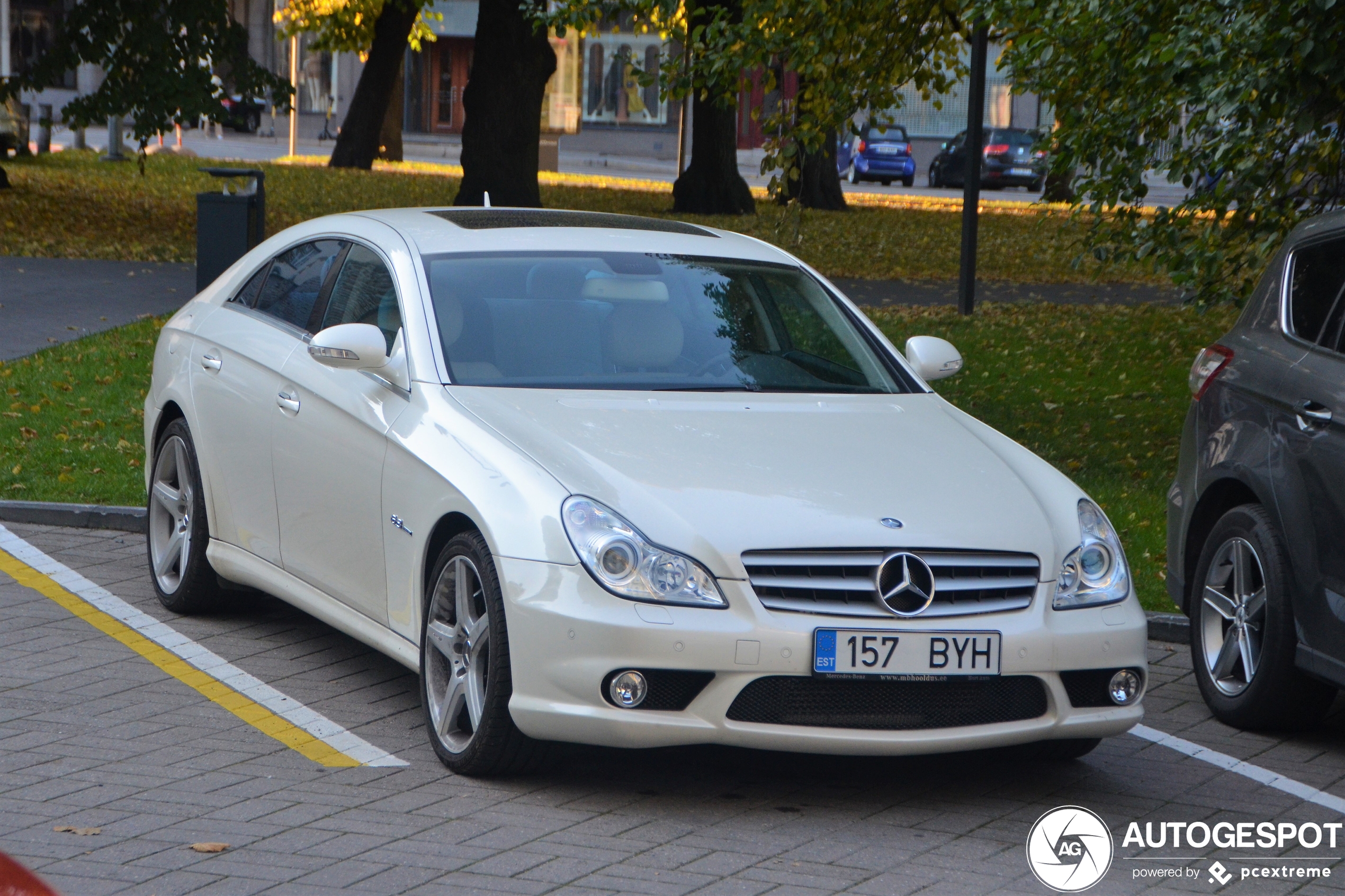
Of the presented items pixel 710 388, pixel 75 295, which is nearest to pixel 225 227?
pixel 75 295

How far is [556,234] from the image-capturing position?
6.36 metres

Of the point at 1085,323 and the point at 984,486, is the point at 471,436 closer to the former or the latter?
the point at 984,486

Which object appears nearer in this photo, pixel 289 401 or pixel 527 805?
pixel 527 805

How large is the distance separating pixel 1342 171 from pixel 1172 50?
2.06 meters

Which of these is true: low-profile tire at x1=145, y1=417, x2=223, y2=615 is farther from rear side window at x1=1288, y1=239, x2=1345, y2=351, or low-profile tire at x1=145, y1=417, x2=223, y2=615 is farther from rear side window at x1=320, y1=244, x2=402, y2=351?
rear side window at x1=1288, y1=239, x2=1345, y2=351

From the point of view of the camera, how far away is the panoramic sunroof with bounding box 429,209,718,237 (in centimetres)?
654

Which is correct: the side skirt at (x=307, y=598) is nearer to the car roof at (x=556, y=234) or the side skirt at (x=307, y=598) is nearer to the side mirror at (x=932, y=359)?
the car roof at (x=556, y=234)

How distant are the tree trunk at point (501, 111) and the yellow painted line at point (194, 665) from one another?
58.9 feet

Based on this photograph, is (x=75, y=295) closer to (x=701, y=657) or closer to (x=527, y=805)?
(x=527, y=805)

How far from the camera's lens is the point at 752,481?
5.02 m

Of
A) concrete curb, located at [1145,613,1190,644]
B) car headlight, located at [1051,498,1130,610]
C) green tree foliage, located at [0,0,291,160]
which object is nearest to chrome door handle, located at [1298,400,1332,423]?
car headlight, located at [1051,498,1130,610]

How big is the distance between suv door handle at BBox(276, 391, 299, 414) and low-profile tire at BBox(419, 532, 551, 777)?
44.2 inches

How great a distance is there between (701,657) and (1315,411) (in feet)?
7.62

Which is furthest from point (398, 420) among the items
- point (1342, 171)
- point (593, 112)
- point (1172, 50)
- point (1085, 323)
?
point (593, 112)
